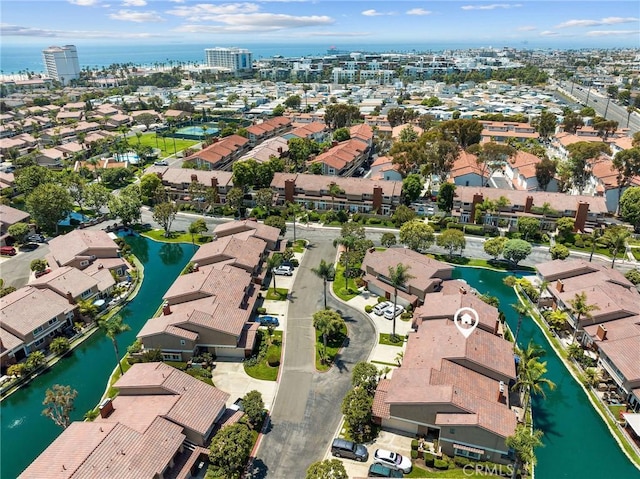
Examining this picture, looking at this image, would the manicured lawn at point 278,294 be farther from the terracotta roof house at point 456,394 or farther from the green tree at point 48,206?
the green tree at point 48,206

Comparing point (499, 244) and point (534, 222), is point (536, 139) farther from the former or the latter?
point (499, 244)

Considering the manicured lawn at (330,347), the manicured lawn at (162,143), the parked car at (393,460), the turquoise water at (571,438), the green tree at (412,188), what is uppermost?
the green tree at (412,188)

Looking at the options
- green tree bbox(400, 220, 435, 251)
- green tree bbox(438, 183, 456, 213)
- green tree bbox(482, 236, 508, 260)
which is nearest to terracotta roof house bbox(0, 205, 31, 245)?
green tree bbox(400, 220, 435, 251)

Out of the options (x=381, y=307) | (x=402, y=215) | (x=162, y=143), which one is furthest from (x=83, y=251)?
(x=162, y=143)

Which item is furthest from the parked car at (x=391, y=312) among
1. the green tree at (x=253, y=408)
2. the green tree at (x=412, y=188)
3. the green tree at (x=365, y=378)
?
the green tree at (x=412, y=188)

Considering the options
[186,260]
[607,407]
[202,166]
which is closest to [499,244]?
[607,407]
